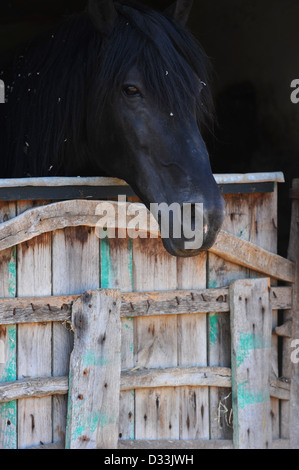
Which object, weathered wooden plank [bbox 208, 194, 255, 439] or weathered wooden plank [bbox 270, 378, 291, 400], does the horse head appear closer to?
weathered wooden plank [bbox 208, 194, 255, 439]

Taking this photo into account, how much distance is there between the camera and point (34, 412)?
2.40 m

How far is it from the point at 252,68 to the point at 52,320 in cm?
279

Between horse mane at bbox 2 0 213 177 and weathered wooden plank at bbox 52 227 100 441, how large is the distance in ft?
1.10

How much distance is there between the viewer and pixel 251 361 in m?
2.66

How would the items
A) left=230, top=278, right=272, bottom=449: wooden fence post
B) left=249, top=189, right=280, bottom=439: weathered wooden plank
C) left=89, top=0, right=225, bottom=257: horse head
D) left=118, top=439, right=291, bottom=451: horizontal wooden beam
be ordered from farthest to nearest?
left=249, top=189, right=280, bottom=439: weathered wooden plank → left=230, top=278, right=272, bottom=449: wooden fence post → left=118, top=439, right=291, bottom=451: horizontal wooden beam → left=89, top=0, right=225, bottom=257: horse head

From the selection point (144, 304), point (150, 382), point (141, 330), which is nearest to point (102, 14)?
point (144, 304)

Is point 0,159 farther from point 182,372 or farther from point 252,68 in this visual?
point 252,68

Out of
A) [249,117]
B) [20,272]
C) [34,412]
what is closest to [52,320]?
[20,272]

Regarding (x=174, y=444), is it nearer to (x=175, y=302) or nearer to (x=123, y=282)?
(x=175, y=302)

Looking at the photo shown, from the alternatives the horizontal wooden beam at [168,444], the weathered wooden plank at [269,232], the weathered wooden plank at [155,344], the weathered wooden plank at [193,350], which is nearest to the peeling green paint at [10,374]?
the horizontal wooden beam at [168,444]

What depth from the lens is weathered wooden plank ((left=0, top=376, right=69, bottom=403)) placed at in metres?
2.30

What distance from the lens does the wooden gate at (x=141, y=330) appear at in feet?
7.75

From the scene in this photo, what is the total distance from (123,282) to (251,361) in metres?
0.66

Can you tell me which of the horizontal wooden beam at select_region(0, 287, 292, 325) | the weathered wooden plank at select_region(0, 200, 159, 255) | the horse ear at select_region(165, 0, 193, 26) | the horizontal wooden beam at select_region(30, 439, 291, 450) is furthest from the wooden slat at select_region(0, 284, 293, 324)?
the horse ear at select_region(165, 0, 193, 26)
